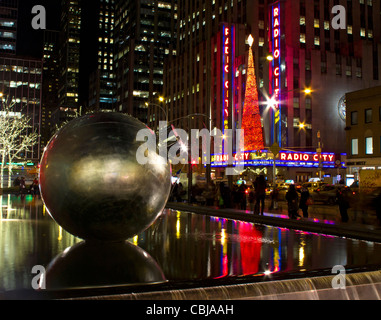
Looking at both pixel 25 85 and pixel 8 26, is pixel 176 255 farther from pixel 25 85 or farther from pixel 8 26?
pixel 8 26

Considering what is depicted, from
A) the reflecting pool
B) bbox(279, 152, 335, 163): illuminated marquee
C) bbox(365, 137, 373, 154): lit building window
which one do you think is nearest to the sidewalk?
the reflecting pool

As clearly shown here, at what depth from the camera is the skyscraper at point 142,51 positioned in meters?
129

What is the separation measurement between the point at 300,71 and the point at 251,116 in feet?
54.6

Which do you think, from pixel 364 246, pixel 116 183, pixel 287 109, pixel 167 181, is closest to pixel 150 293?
pixel 116 183

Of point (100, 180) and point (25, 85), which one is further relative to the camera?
point (25, 85)

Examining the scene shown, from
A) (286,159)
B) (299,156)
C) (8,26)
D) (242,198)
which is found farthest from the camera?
(8,26)

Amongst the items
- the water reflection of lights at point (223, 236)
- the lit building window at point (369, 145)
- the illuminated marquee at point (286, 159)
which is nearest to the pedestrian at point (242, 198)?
the water reflection of lights at point (223, 236)

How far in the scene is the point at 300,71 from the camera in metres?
61.1

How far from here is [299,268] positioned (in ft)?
23.8

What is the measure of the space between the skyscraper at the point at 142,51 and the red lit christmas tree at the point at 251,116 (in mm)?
56106

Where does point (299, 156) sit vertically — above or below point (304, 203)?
above

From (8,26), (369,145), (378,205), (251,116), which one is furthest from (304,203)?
(8,26)

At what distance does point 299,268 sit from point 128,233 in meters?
3.14

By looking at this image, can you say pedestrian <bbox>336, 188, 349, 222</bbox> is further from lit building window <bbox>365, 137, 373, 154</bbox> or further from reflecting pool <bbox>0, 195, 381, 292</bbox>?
lit building window <bbox>365, 137, 373, 154</bbox>
